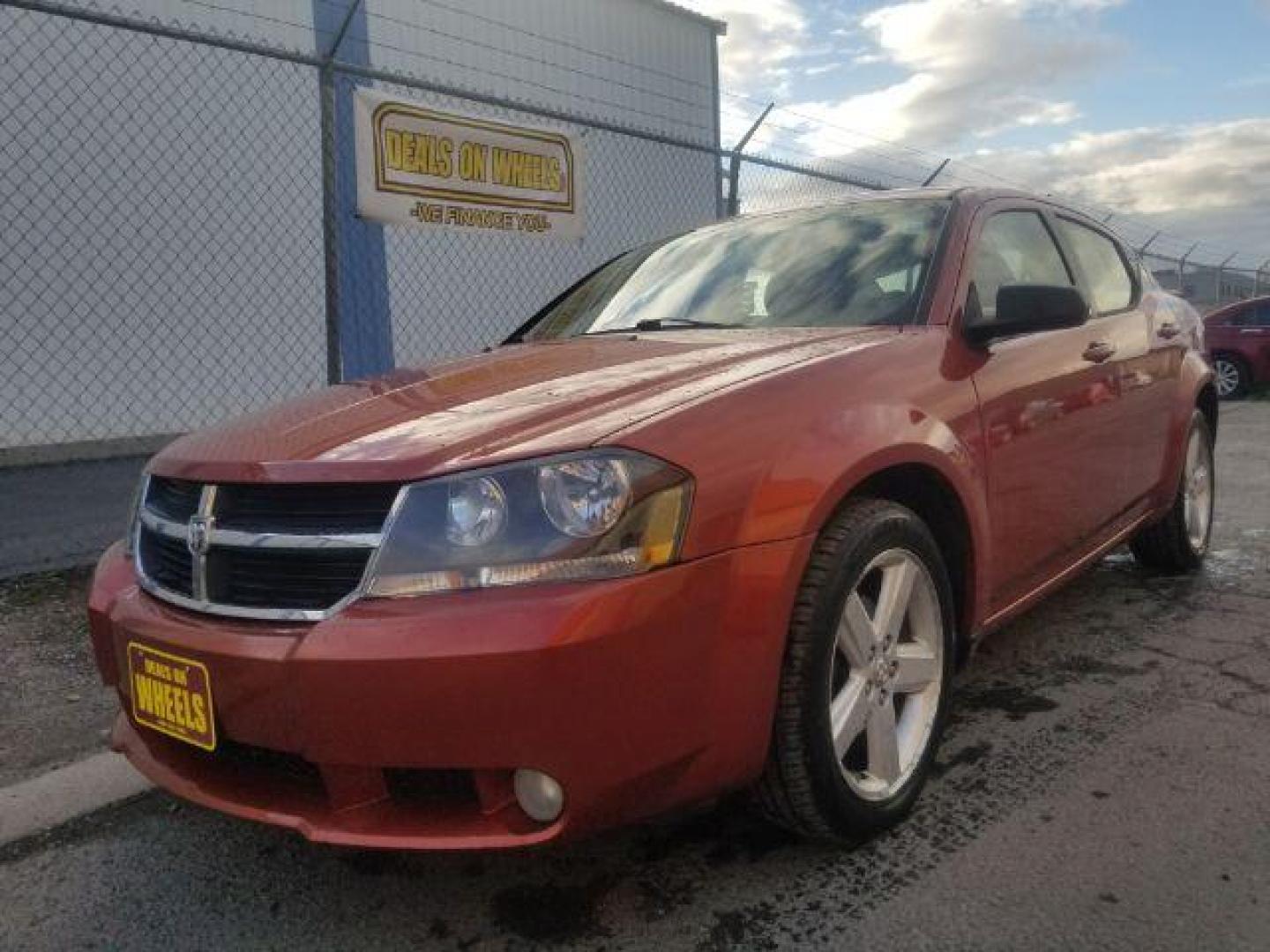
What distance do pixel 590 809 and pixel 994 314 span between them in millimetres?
1760

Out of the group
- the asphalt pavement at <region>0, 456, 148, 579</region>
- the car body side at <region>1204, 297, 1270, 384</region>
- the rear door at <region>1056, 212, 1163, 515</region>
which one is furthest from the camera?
the car body side at <region>1204, 297, 1270, 384</region>

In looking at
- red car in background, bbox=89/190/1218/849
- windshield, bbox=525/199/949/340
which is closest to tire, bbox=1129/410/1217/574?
red car in background, bbox=89/190/1218/849

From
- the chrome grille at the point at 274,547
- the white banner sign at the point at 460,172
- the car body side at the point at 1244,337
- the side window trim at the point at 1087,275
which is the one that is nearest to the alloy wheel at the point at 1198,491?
the side window trim at the point at 1087,275

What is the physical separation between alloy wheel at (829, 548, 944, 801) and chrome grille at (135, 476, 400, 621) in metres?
0.99

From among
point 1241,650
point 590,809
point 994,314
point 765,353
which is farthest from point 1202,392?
point 590,809

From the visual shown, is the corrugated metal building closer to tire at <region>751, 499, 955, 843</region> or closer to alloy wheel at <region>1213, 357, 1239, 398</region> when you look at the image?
tire at <region>751, 499, 955, 843</region>

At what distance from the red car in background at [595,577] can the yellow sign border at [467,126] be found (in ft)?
9.87

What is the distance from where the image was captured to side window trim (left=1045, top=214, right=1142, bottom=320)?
372 cm

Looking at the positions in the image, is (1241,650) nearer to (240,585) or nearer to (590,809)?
(590,809)

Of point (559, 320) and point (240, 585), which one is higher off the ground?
point (559, 320)

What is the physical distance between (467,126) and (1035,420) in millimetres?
3937

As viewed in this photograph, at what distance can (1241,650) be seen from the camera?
3549 millimetres

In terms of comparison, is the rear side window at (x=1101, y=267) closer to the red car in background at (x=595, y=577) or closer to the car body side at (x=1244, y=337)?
the red car in background at (x=595, y=577)

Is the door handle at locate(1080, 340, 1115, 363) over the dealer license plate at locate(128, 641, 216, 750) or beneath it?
over
